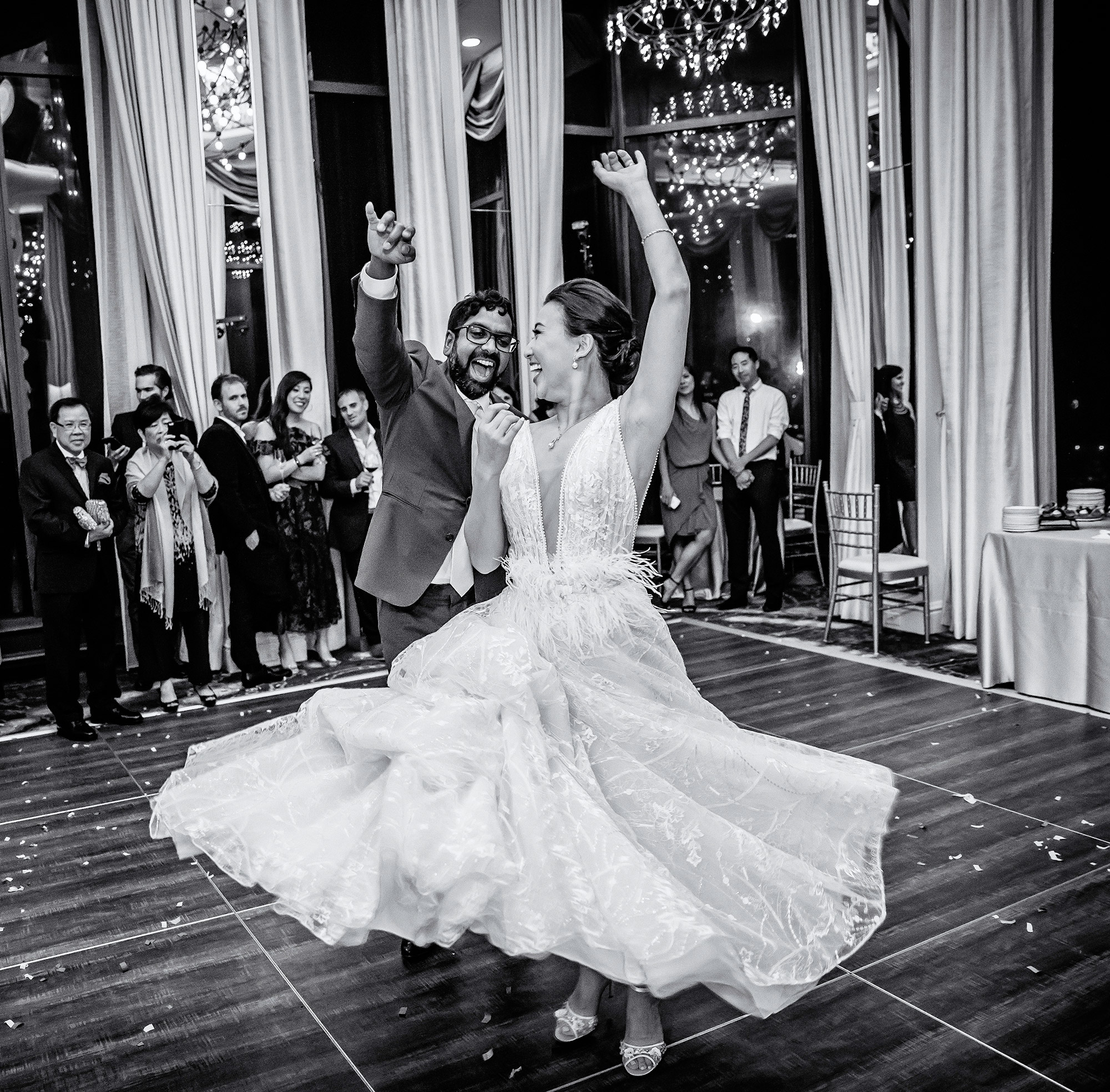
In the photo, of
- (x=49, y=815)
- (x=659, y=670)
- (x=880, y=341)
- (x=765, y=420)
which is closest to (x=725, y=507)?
(x=765, y=420)

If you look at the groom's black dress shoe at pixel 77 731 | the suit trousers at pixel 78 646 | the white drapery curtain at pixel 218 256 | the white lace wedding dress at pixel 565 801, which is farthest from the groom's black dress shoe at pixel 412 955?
the white drapery curtain at pixel 218 256

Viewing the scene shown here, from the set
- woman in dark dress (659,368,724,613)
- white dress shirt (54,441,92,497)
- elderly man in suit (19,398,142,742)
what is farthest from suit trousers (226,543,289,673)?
woman in dark dress (659,368,724,613)

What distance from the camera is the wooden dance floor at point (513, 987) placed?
2.41m

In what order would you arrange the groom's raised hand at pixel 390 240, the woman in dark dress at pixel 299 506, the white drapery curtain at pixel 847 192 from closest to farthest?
the groom's raised hand at pixel 390 240 < the woman in dark dress at pixel 299 506 < the white drapery curtain at pixel 847 192

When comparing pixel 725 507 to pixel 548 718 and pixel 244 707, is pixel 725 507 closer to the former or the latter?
pixel 244 707

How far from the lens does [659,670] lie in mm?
2406

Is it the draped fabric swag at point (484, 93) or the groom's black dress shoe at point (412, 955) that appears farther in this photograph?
the draped fabric swag at point (484, 93)

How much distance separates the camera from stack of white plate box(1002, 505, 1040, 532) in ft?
17.0

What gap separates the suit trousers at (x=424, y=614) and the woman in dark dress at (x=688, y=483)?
475cm

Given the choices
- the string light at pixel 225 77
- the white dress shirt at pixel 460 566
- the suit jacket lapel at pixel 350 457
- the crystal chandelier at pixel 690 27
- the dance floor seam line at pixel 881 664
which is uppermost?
the crystal chandelier at pixel 690 27

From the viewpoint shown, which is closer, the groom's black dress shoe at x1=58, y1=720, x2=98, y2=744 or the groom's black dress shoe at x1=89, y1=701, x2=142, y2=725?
the groom's black dress shoe at x1=58, y1=720, x2=98, y2=744

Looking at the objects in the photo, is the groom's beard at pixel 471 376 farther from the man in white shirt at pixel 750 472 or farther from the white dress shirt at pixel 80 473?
the man in white shirt at pixel 750 472

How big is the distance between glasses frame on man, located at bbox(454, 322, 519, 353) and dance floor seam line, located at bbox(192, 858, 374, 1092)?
1.66 meters

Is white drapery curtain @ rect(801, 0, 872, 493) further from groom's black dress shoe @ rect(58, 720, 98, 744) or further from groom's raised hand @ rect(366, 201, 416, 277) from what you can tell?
groom's raised hand @ rect(366, 201, 416, 277)
